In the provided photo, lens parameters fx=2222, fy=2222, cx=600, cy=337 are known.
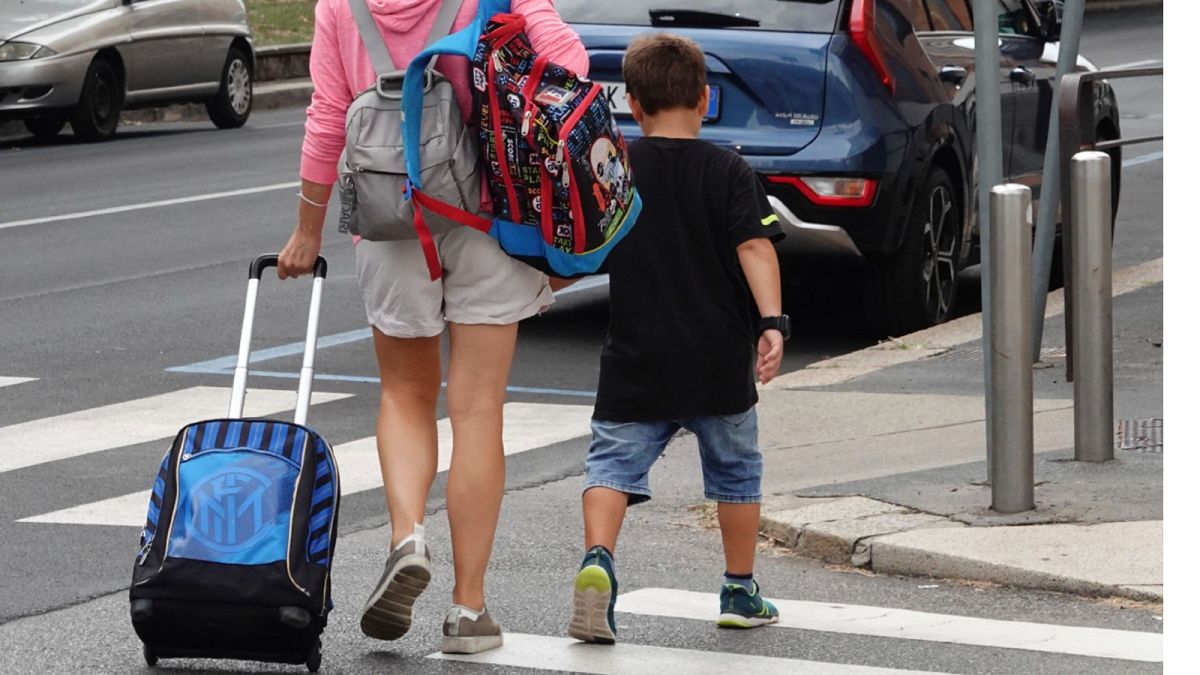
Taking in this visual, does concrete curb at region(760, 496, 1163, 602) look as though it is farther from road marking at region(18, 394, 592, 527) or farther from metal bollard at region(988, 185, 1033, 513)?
road marking at region(18, 394, 592, 527)

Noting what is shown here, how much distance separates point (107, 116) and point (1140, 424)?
1489 centimetres

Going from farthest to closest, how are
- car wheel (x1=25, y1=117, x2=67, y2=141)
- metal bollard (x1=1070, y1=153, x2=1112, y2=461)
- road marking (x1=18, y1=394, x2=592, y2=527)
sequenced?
1. car wheel (x1=25, y1=117, x2=67, y2=141)
2. metal bollard (x1=1070, y1=153, x2=1112, y2=461)
3. road marking (x1=18, y1=394, x2=592, y2=527)

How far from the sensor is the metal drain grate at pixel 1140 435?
22.9 feet

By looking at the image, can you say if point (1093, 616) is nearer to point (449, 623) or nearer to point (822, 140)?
point (449, 623)

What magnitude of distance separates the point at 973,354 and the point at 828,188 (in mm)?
901

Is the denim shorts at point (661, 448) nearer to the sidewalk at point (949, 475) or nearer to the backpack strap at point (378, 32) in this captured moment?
the sidewalk at point (949, 475)

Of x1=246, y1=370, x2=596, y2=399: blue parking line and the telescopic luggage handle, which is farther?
x1=246, y1=370, x2=596, y2=399: blue parking line

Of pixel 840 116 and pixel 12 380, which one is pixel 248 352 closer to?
pixel 12 380

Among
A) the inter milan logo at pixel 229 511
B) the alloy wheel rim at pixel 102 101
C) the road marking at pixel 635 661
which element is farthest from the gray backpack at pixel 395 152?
the alloy wheel rim at pixel 102 101

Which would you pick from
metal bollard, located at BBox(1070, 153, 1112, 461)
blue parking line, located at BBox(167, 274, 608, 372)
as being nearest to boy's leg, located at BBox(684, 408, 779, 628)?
metal bollard, located at BBox(1070, 153, 1112, 461)

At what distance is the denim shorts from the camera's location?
17.1ft

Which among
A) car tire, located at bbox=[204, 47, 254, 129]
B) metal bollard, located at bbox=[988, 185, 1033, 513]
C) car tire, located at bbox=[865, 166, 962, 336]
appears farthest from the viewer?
car tire, located at bbox=[204, 47, 254, 129]

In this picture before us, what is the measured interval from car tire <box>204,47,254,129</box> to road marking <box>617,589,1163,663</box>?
56.8 ft
